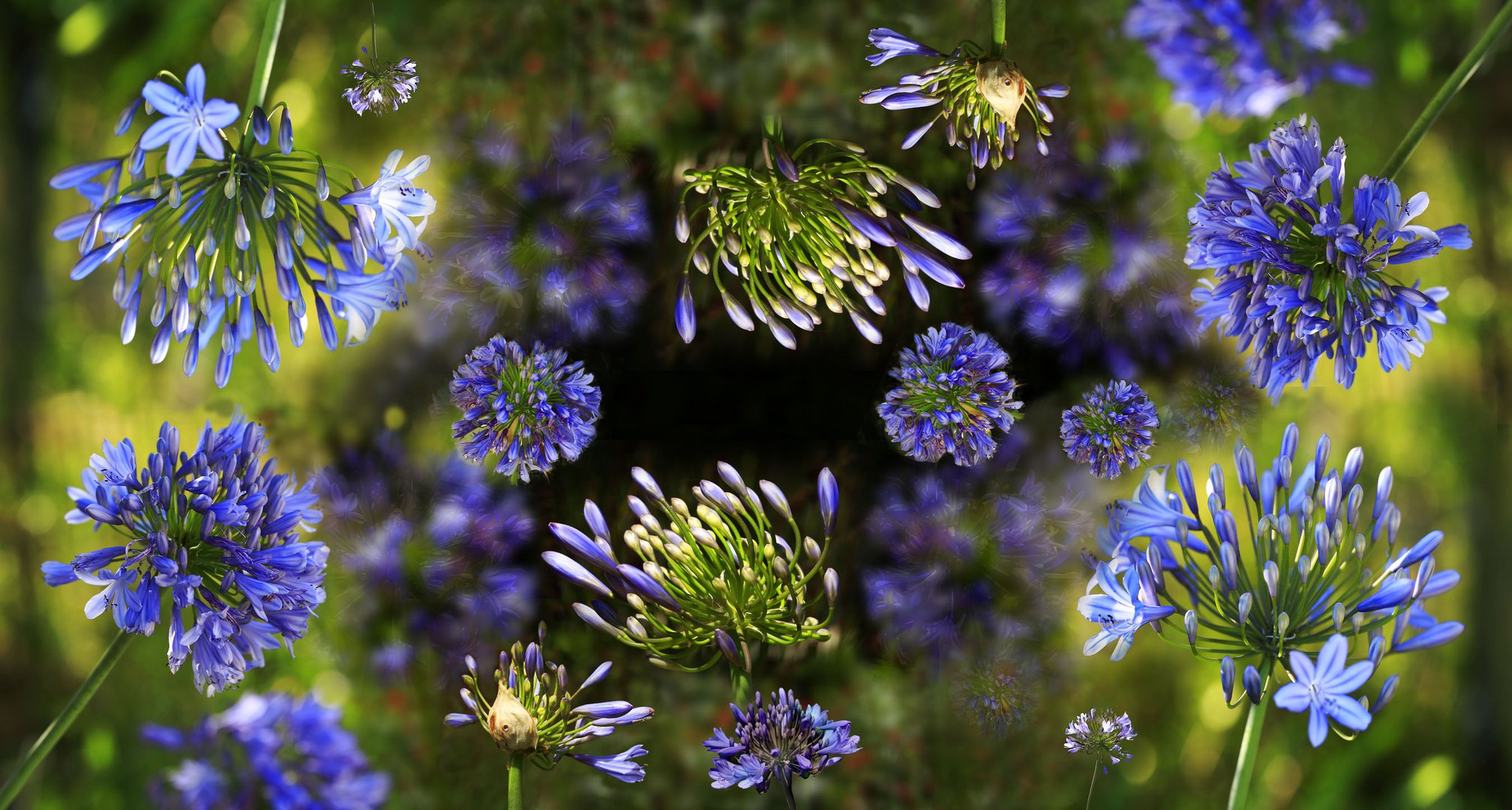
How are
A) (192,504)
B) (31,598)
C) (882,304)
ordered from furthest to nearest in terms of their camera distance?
(31,598)
(882,304)
(192,504)

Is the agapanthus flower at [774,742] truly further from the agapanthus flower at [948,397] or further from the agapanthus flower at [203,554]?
the agapanthus flower at [203,554]

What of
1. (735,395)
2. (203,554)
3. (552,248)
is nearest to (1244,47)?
(735,395)

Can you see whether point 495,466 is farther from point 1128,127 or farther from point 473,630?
point 1128,127

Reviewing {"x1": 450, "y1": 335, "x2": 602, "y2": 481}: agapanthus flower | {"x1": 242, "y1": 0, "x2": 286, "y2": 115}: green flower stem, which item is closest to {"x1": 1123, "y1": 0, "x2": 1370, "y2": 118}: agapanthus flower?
{"x1": 450, "y1": 335, "x2": 602, "y2": 481}: agapanthus flower

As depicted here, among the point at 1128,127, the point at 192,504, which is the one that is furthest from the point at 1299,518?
the point at 192,504

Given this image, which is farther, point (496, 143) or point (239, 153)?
point (496, 143)

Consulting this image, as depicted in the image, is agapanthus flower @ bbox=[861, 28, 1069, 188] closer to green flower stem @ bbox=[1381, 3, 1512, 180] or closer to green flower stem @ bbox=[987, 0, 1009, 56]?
green flower stem @ bbox=[987, 0, 1009, 56]

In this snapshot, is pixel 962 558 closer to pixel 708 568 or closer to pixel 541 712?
pixel 708 568
